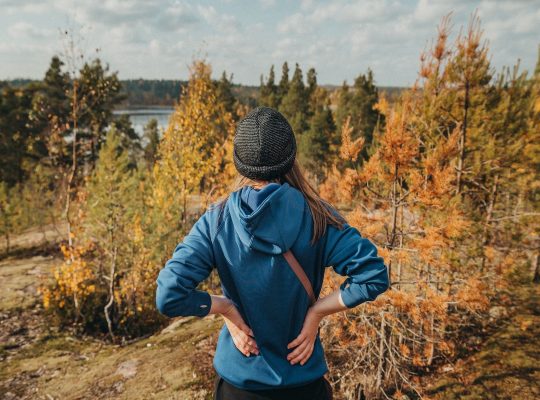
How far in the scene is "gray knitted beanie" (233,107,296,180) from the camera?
1.56 metres

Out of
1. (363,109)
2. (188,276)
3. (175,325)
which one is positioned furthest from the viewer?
(363,109)

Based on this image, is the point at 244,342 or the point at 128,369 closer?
the point at 244,342

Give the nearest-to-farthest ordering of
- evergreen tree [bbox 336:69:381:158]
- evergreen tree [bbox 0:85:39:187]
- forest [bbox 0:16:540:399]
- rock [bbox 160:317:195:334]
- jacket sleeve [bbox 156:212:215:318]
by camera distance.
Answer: jacket sleeve [bbox 156:212:215:318], forest [bbox 0:16:540:399], rock [bbox 160:317:195:334], evergreen tree [bbox 0:85:39:187], evergreen tree [bbox 336:69:381:158]

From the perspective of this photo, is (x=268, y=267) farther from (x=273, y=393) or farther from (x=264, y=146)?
(x=273, y=393)

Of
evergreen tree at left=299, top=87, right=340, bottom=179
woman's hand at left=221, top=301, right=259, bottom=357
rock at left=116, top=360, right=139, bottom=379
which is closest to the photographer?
woman's hand at left=221, top=301, right=259, bottom=357

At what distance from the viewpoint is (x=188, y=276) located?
1470 millimetres

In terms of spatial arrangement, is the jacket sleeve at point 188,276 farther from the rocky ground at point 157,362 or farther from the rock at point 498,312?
the rock at point 498,312

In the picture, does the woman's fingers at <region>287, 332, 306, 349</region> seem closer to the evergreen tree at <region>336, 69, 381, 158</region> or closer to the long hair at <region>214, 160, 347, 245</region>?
the long hair at <region>214, 160, 347, 245</region>

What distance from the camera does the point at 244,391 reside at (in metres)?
1.70

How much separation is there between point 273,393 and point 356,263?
29.3 inches

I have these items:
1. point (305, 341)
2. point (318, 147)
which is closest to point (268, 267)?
point (305, 341)

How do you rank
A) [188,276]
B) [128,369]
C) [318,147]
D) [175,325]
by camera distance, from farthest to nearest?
1. [318,147]
2. [175,325]
3. [128,369]
4. [188,276]

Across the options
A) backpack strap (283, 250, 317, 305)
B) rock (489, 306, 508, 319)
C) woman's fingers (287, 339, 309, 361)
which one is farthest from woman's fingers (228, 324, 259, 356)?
rock (489, 306, 508, 319)

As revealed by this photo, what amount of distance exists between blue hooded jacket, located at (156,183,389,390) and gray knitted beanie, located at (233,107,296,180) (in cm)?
9
